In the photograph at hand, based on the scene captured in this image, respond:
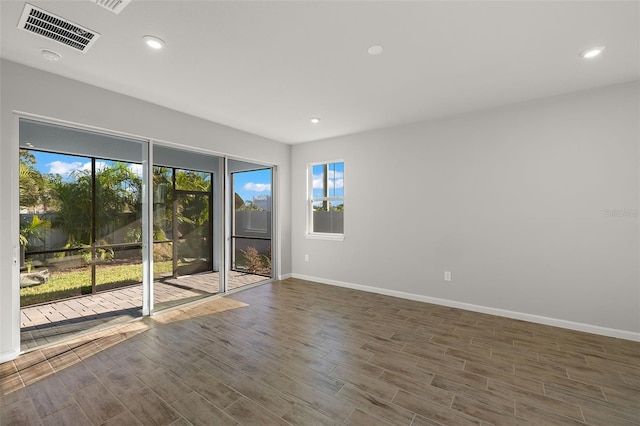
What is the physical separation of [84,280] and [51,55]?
9.70 feet

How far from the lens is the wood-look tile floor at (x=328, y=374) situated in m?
1.88

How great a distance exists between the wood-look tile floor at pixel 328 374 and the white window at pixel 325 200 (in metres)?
2.00

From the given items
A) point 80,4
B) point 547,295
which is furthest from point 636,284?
point 80,4

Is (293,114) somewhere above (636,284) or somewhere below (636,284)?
above

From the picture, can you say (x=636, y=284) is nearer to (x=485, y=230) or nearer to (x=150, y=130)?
(x=485, y=230)

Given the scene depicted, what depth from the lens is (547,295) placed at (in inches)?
132

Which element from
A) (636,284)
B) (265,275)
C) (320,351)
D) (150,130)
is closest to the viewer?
(320,351)

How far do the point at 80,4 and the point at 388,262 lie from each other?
4391 mm

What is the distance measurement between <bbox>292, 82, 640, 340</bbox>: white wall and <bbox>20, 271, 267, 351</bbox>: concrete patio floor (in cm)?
259

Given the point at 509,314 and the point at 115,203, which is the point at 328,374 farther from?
the point at 115,203

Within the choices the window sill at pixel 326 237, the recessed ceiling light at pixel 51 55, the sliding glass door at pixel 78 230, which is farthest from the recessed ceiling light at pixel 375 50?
the window sill at pixel 326 237

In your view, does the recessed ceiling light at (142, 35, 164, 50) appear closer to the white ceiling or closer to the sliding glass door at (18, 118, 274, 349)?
the white ceiling

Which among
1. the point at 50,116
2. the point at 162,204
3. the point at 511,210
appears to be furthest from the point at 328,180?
the point at 50,116

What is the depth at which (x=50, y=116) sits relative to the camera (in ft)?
8.93
